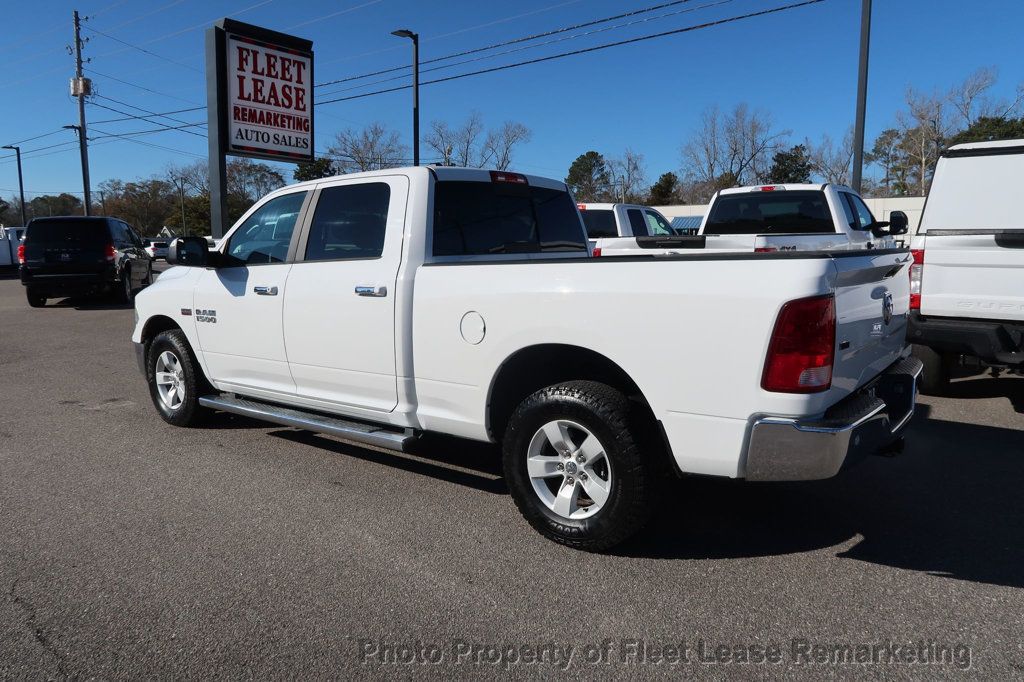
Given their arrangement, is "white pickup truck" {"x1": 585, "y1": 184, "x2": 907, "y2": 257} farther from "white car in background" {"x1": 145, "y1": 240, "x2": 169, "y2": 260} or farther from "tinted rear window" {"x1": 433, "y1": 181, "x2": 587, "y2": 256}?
"white car in background" {"x1": 145, "y1": 240, "x2": 169, "y2": 260}

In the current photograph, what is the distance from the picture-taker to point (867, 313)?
3.44 metres

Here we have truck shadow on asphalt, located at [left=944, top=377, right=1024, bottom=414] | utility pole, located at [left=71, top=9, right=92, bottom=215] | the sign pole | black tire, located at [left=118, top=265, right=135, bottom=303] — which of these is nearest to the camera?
truck shadow on asphalt, located at [left=944, top=377, right=1024, bottom=414]

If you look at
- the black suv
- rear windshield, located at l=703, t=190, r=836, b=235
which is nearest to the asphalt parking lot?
rear windshield, located at l=703, t=190, r=836, b=235

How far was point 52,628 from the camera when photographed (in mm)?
2955

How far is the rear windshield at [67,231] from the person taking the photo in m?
15.4

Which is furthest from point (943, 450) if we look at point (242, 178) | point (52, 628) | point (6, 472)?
point (242, 178)

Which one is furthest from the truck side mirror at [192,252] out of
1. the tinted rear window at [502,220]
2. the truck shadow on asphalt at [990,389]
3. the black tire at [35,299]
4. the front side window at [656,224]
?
the black tire at [35,299]

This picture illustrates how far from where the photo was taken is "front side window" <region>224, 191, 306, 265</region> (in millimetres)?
5133

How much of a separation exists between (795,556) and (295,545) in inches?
97.6

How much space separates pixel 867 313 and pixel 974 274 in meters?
3.22

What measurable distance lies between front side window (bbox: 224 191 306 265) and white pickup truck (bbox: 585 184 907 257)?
458 centimetres

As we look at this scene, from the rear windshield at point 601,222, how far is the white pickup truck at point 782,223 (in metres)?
2.61

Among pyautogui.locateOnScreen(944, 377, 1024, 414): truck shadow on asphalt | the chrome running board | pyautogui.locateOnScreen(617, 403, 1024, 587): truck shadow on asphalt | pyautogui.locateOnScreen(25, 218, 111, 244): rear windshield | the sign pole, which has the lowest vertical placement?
pyautogui.locateOnScreen(617, 403, 1024, 587): truck shadow on asphalt

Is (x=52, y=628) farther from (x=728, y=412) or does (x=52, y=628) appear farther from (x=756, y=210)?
(x=756, y=210)
